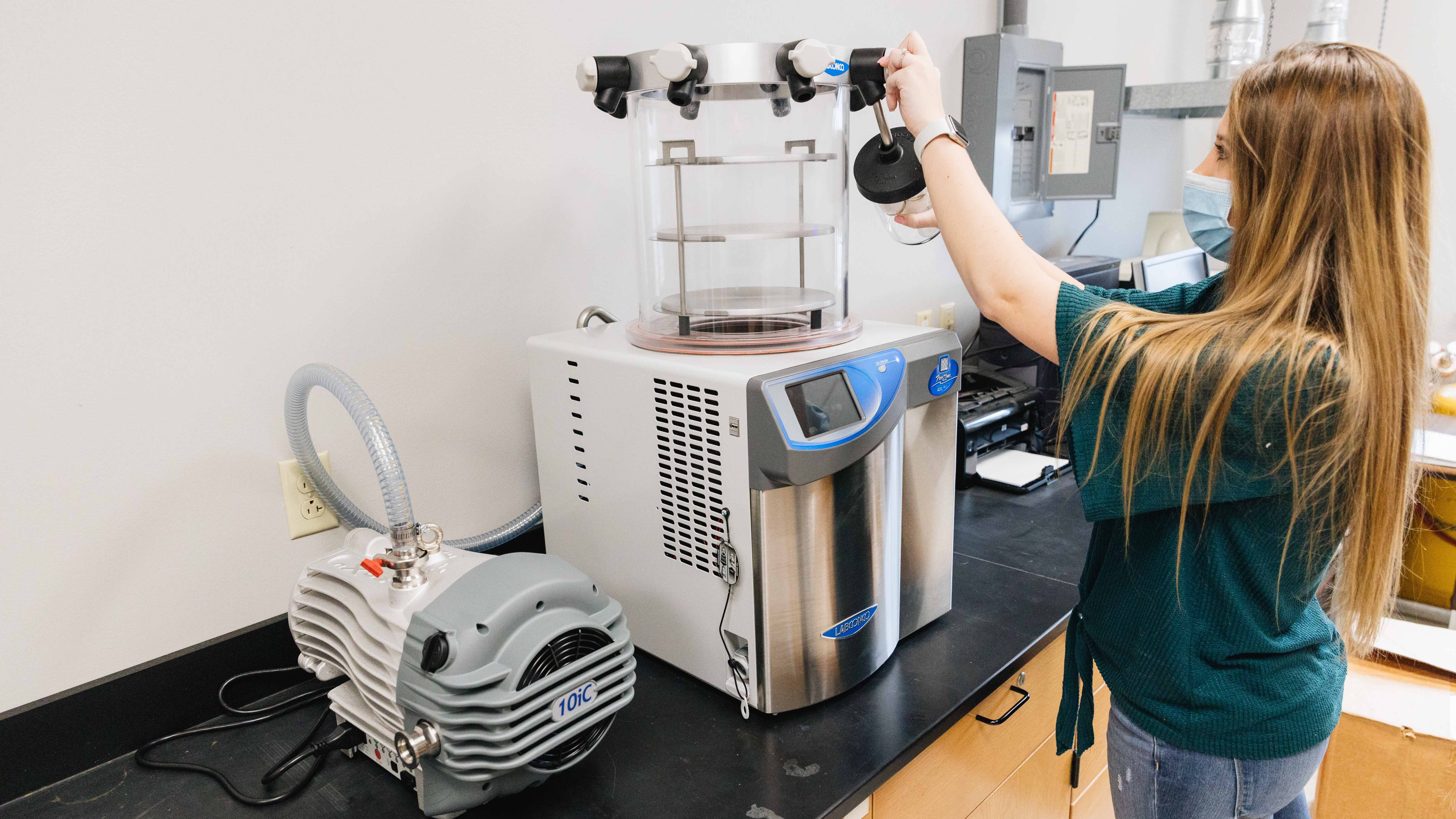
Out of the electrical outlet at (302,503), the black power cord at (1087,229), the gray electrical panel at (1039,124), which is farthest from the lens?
the black power cord at (1087,229)

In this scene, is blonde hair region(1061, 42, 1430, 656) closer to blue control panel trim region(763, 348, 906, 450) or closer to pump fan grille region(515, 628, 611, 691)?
blue control panel trim region(763, 348, 906, 450)

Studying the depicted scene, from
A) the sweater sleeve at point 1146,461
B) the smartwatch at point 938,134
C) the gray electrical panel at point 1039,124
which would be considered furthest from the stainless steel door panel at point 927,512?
the gray electrical panel at point 1039,124

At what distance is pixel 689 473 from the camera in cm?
96

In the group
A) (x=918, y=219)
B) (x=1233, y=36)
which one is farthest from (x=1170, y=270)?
(x=918, y=219)

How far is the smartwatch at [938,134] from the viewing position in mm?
926

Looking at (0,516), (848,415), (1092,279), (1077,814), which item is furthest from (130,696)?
(1092,279)

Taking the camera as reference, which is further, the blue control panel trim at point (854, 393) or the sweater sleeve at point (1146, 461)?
the blue control panel trim at point (854, 393)

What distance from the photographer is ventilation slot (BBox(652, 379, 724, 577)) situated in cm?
92

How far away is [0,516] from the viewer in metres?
0.89

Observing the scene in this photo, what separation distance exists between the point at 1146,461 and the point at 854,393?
0.29m

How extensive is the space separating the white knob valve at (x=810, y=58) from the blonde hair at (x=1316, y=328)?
15.1 inches

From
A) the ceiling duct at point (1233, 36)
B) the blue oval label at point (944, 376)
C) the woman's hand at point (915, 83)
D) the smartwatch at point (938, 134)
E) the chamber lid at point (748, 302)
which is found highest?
the ceiling duct at point (1233, 36)

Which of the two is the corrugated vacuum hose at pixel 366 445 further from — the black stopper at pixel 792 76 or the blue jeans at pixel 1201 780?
the blue jeans at pixel 1201 780

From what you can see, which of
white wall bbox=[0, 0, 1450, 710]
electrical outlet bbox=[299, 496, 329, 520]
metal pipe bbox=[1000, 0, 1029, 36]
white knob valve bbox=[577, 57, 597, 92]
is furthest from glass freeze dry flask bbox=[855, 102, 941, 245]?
metal pipe bbox=[1000, 0, 1029, 36]
